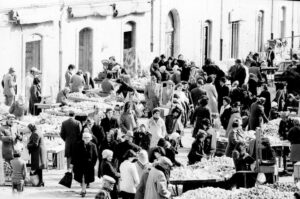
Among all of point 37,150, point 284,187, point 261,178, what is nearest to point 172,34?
point 37,150

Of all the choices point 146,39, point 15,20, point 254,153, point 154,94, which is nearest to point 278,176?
point 254,153

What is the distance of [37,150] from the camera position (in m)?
25.6

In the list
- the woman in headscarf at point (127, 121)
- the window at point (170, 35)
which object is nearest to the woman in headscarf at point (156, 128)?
the woman in headscarf at point (127, 121)

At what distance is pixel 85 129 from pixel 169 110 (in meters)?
6.07

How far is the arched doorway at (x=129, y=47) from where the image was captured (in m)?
43.3

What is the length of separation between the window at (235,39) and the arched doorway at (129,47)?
10.5m

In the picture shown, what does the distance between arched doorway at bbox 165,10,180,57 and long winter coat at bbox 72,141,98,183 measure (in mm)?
22257

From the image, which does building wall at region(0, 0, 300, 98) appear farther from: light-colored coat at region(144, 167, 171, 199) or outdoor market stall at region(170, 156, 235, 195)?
light-colored coat at region(144, 167, 171, 199)

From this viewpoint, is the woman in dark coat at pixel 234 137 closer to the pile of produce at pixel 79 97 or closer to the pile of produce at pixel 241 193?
the pile of produce at pixel 241 193

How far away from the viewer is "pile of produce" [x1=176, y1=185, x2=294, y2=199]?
2247cm

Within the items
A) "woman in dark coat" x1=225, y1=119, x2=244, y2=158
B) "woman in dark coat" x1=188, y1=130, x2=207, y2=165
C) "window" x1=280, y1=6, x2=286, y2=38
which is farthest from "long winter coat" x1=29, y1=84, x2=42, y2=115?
"window" x1=280, y1=6, x2=286, y2=38

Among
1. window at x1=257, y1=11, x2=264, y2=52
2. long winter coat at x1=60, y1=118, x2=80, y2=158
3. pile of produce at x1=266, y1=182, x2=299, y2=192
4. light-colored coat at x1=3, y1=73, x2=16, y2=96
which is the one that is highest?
window at x1=257, y1=11, x2=264, y2=52

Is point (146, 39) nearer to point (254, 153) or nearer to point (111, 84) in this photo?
point (111, 84)

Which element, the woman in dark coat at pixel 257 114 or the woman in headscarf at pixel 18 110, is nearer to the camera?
the woman in dark coat at pixel 257 114
